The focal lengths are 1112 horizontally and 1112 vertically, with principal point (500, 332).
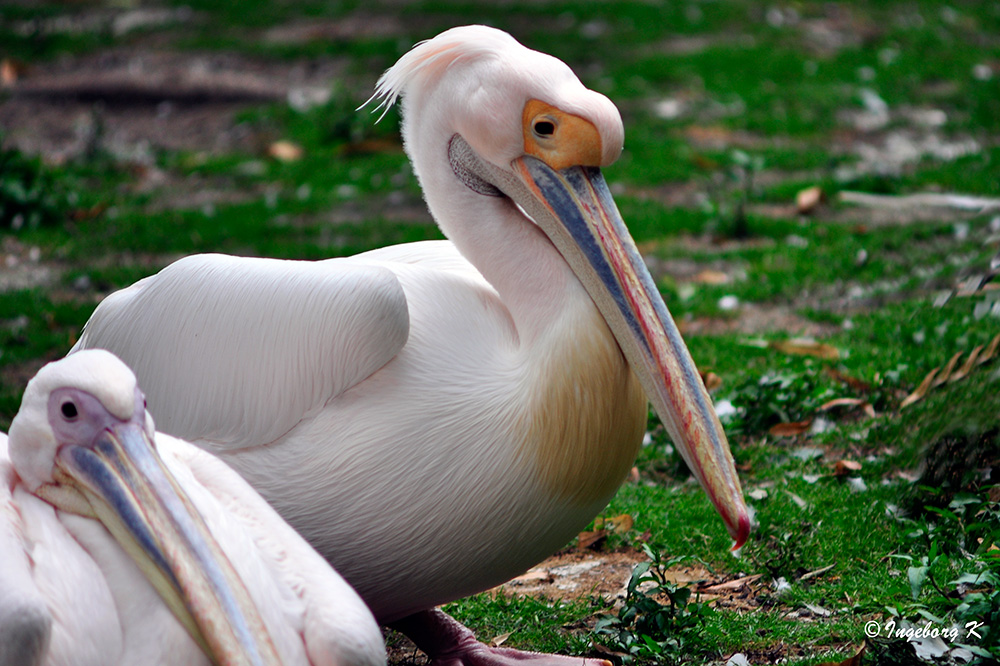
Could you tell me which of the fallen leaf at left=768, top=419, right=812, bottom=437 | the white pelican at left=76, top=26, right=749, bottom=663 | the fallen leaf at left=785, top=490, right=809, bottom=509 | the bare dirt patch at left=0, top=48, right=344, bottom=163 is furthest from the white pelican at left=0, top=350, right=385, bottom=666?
the bare dirt patch at left=0, top=48, right=344, bottom=163

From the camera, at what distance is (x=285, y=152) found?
8320 millimetres

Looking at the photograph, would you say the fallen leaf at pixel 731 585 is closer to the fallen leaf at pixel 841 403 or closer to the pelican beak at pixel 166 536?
the fallen leaf at pixel 841 403

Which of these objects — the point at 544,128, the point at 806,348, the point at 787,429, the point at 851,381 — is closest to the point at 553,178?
the point at 544,128

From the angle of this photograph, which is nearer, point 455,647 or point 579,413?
point 579,413

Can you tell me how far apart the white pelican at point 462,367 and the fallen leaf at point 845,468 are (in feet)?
4.30

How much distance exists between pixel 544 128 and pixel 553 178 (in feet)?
0.44

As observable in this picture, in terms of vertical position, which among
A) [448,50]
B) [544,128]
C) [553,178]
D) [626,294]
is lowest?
[626,294]

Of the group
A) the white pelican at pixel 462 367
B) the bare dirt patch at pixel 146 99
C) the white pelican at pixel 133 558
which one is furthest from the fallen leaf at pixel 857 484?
the bare dirt patch at pixel 146 99

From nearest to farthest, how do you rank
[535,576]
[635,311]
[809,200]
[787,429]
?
[635,311] → [535,576] → [787,429] → [809,200]

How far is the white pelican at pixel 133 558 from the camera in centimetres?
214

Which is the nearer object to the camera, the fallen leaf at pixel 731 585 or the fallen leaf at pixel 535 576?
the fallen leaf at pixel 731 585

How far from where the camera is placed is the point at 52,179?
7191 mm

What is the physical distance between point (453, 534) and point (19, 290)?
3882mm

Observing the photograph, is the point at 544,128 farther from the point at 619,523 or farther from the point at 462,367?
the point at 619,523
